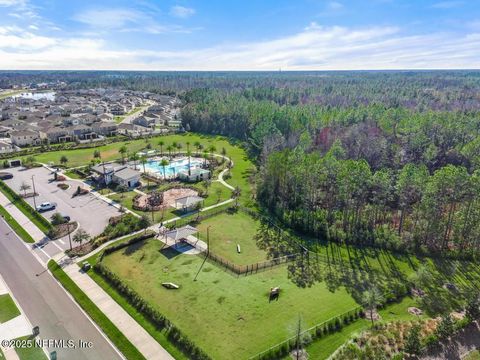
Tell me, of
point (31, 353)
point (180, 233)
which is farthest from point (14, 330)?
point (180, 233)

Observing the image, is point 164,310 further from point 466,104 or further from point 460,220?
point 466,104

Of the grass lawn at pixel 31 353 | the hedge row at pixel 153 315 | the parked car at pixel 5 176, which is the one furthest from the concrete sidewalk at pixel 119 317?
the parked car at pixel 5 176

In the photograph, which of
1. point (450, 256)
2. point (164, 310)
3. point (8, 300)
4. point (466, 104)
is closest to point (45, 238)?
point (8, 300)

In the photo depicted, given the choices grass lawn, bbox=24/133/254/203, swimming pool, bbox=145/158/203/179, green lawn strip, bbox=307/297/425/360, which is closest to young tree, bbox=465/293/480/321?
green lawn strip, bbox=307/297/425/360

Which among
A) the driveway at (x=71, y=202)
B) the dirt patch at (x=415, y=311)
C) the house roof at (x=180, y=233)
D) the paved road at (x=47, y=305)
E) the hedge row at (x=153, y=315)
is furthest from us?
the driveway at (x=71, y=202)

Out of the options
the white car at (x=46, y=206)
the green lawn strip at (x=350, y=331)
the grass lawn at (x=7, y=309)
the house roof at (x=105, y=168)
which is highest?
the house roof at (x=105, y=168)

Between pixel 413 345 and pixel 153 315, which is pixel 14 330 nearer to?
pixel 153 315

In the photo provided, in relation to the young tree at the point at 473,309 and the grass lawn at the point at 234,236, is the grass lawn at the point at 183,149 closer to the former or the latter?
the grass lawn at the point at 234,236
